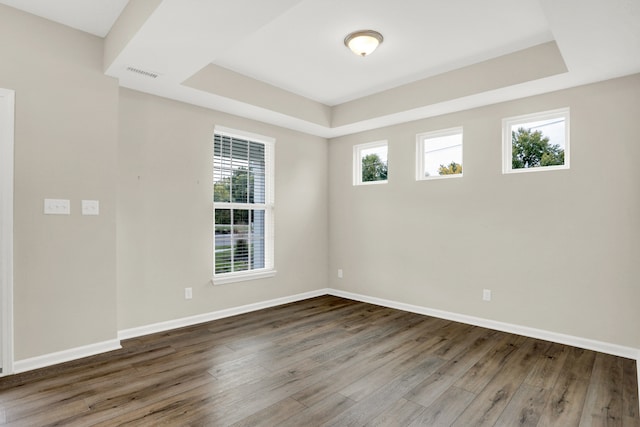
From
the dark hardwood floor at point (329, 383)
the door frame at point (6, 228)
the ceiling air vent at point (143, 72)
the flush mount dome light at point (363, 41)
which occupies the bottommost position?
the dark hardwood floor at point (329, 383)

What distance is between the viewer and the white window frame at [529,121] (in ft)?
11.4

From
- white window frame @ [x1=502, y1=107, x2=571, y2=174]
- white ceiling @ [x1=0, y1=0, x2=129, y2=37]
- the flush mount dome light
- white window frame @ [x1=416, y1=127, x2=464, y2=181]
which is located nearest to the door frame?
white ceiling @ [x1=0, y1=0, x2=129, y2=37]

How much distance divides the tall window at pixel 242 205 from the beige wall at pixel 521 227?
1.38 meters

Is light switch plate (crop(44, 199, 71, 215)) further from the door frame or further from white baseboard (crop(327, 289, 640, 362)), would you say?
white baseboard (crop(327, 289, 640, 362))

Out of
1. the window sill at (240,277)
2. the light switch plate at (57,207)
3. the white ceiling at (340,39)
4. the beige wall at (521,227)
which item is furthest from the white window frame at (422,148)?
the light switch plate at (57,207)

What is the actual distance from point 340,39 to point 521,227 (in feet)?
8.70

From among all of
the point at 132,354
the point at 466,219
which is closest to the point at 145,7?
the point at 132,354

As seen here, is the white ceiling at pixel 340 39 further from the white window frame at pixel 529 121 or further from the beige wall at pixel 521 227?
the beige wall at pixel 521 227

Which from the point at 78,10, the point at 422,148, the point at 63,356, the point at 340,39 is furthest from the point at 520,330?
the point at 78,10

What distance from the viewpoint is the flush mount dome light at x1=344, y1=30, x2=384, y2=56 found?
9.77 feet

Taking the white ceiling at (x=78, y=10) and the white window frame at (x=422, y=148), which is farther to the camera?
the white window frame at (x=422, y=148)

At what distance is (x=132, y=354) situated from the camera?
3061mm

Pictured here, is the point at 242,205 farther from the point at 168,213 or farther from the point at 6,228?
the point at 6,228

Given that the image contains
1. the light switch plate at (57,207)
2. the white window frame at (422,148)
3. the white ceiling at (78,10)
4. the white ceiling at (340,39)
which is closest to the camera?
the white ceiling at (340,39)
